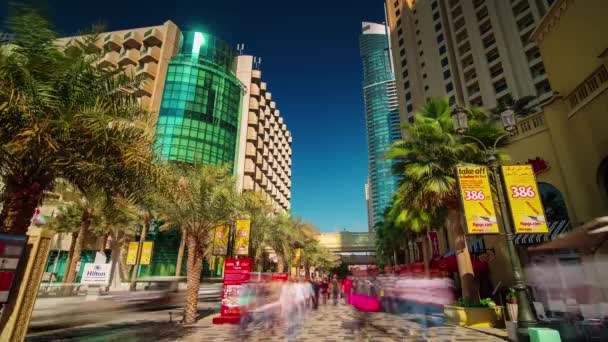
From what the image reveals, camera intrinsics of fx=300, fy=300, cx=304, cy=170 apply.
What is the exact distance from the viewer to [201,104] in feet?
168

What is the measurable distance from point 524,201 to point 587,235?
1.68 metres

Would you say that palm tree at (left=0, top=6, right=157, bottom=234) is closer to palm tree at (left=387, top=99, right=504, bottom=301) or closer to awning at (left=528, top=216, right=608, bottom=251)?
A: palm tree at (left=387, top=99, right=504, bottom=301)

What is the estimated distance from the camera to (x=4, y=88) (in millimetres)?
5602

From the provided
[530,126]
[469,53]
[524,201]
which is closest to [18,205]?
[524,201]

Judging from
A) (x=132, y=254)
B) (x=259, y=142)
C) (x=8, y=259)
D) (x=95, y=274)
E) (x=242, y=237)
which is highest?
(x=259, y=142)

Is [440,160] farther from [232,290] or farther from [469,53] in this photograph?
[469,53]

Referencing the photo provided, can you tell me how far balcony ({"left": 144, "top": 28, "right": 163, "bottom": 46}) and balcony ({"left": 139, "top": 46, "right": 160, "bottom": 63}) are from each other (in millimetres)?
2028

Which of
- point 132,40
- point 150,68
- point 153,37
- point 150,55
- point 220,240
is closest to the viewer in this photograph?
point 220,240

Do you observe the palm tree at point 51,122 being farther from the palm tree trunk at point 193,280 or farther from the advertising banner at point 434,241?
the advertising banner at point 434,241

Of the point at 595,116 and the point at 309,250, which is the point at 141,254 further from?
the point at 595,116

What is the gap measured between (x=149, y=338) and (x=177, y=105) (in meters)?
46.3

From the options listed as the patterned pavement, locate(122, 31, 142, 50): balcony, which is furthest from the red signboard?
locate(122, 31, 142, 50): balcony

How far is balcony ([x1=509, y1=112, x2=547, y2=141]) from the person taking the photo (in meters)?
15.2

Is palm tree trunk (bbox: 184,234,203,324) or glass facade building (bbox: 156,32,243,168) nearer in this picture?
palm tree trunk (bbox: 184,234,203,324)
